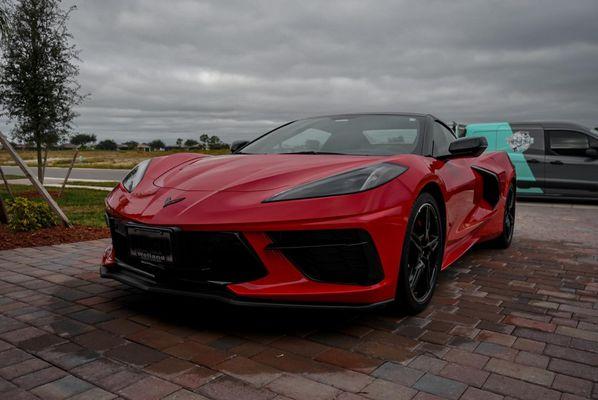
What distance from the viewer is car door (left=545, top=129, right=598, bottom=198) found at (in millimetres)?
9711

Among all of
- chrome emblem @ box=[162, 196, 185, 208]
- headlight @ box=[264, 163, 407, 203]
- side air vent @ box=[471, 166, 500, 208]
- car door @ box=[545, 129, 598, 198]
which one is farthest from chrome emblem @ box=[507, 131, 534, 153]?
chrome emblem @ box=[162, 196, 185, 208]

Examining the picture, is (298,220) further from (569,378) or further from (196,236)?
(569,378)

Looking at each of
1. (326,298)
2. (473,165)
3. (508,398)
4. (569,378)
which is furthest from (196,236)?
(473,165)

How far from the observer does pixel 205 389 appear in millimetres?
1922

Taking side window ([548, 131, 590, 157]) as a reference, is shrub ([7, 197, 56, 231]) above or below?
below

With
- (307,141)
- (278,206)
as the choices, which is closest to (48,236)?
(307,141)

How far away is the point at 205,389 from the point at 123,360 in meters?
0.47

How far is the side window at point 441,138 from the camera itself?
3.57m

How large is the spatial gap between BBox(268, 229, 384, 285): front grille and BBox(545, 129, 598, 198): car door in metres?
8.92

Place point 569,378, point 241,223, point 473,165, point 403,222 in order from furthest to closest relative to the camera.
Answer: point 473,165
point 403,222
point 241,223
point 569,378

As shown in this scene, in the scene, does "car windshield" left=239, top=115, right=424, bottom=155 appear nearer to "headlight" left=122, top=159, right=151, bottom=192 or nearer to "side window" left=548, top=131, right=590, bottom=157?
"headlight" left=122, top=159, right=151, bottom=192

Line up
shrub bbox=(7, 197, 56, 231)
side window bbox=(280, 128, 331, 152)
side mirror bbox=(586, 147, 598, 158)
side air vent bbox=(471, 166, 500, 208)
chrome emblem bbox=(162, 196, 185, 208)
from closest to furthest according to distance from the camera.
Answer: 1. chrome emblem bbox=(162, 196, 185, 208)
2. side window bbox=(280, 128, 331, 152)
3. side air vent bbox=(471, 166, 500, 208)
4. shrub bbox=(7, 197, 56, 231)
5. side mirror bbox=(586, 147, 598, 158)

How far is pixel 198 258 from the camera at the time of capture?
94.1 inches

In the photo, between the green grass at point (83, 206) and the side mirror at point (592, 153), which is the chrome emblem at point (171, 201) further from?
the side mirror at point (592, 153)
